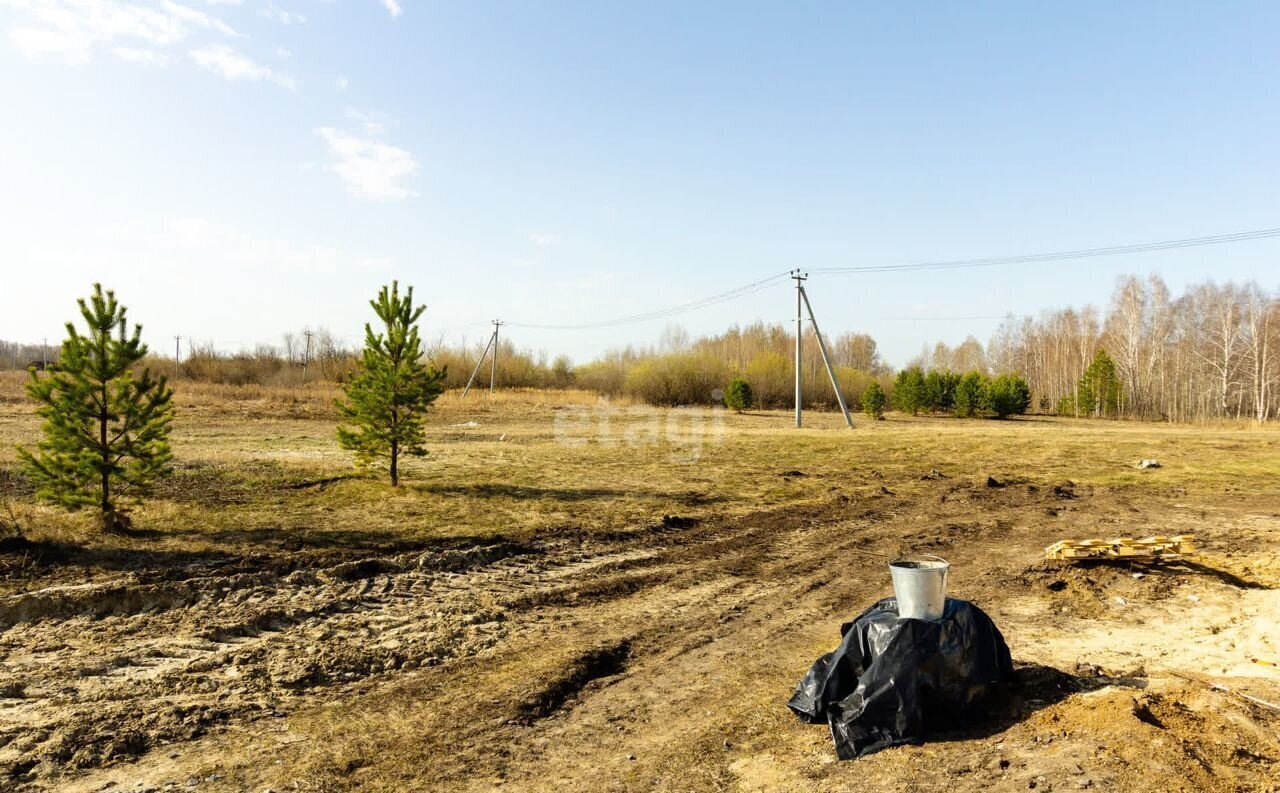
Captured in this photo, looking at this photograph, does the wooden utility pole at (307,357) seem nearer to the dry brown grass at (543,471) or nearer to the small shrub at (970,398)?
the dry brown grass at (543,471)

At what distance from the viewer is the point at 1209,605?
270 inches

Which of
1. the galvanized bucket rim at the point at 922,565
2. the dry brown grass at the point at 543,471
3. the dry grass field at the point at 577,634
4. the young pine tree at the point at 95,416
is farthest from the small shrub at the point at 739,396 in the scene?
the galvanized bucket rim at the point at 922,565

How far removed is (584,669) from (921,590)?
2.57 metres

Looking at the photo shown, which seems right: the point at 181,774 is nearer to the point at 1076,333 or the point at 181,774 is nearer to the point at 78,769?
the point at 78,769

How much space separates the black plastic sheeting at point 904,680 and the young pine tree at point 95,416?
28.7 feet

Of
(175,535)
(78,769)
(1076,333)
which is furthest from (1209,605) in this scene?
(1076,333)

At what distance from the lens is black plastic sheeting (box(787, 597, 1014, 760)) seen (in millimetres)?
3830

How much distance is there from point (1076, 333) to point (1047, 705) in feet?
258

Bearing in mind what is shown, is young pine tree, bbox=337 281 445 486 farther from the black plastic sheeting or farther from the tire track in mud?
the black plastic sheeting

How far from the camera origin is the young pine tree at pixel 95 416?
28.5ft

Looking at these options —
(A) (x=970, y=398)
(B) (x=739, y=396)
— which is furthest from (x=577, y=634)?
(A) (x=970, y=398)

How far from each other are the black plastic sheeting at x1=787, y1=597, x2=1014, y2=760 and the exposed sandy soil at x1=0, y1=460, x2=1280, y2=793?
0.12m

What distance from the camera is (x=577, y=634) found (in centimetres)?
615

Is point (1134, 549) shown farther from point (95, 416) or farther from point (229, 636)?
point (95, 416)
